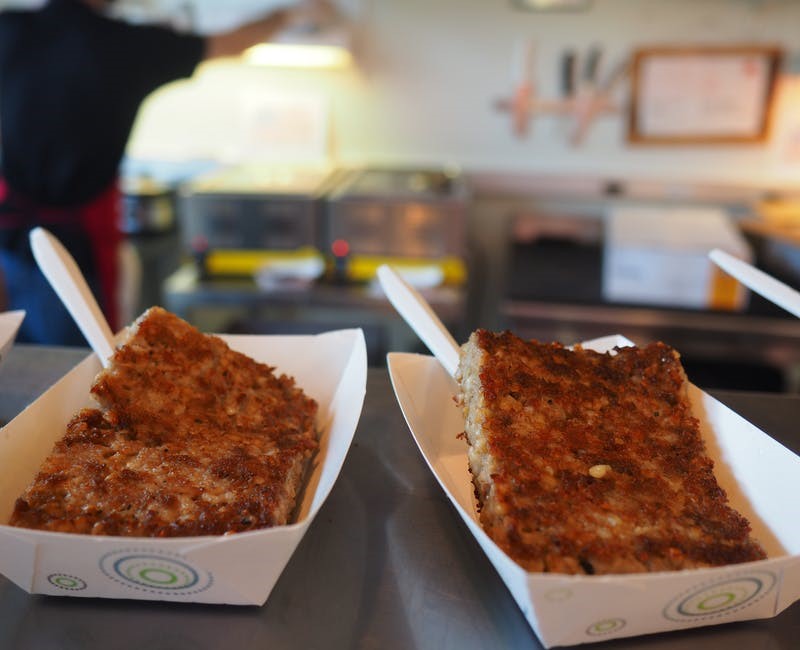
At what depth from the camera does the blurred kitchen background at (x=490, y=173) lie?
7.70 ft

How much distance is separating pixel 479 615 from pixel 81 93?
77.9 inches

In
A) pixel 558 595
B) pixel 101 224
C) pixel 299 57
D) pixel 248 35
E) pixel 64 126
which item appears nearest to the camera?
pixel 558 595

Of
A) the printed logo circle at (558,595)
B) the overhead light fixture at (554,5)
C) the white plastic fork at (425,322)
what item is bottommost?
the printed logo circle at (558,595)

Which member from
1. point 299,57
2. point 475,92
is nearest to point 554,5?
point 475,92

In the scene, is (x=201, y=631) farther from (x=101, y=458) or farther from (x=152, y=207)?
(x=152, y=207)

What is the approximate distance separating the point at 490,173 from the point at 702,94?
0.93 m

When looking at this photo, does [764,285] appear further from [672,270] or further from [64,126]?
[64,126]

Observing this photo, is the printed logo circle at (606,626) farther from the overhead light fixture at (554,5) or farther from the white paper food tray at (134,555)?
the overhead light fixture at (554,5)

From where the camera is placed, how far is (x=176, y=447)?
2.27 feet

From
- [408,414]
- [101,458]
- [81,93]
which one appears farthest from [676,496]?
[81,93]

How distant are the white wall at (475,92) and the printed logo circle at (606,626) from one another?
2785 millimetres

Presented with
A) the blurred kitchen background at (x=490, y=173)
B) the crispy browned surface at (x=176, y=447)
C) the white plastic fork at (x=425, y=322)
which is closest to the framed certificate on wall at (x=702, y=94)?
the blurred kitchen background at (x=490, y=173)

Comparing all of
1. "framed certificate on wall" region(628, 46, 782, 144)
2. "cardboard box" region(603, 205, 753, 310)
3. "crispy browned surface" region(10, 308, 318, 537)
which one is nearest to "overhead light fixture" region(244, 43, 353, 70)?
"framed certificate on wall" region(628, 46, 782, 144)

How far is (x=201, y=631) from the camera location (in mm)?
566
